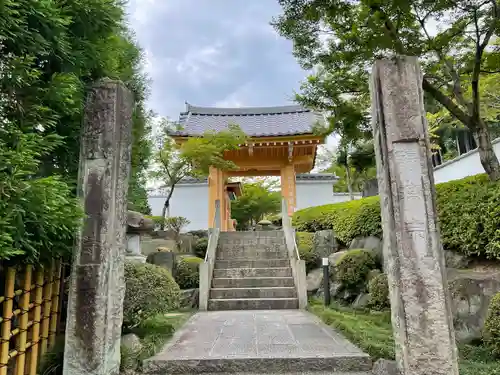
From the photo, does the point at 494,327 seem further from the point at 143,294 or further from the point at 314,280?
the point at 314,280

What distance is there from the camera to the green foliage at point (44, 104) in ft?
6.19

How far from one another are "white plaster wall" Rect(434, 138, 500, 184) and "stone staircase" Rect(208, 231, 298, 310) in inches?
232

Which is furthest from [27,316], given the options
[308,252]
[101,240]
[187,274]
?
[308,252]

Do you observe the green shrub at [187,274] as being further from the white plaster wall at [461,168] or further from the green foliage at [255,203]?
the green foliage at [255,203]

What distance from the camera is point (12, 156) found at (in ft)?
6.11

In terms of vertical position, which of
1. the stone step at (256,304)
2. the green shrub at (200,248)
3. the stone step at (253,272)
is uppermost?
the green shrub at (200,248)

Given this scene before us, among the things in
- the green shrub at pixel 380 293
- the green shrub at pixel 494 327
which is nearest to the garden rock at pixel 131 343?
the green shrub at pixel 380 293

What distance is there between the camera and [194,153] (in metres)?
10.2

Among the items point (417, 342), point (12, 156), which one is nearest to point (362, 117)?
point (417, 342)

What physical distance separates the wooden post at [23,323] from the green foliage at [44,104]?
0.16m

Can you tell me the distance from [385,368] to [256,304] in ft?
12.3

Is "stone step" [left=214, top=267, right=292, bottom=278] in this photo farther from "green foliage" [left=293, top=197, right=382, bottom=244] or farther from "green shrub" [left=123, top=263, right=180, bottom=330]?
"green shrub" [left=123, top=263, right=180, bottom=330]

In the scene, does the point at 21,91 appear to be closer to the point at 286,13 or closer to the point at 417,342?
the point at 417,342

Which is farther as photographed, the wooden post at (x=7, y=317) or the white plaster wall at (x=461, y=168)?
the white plaster wall at (x=461, y=168)
